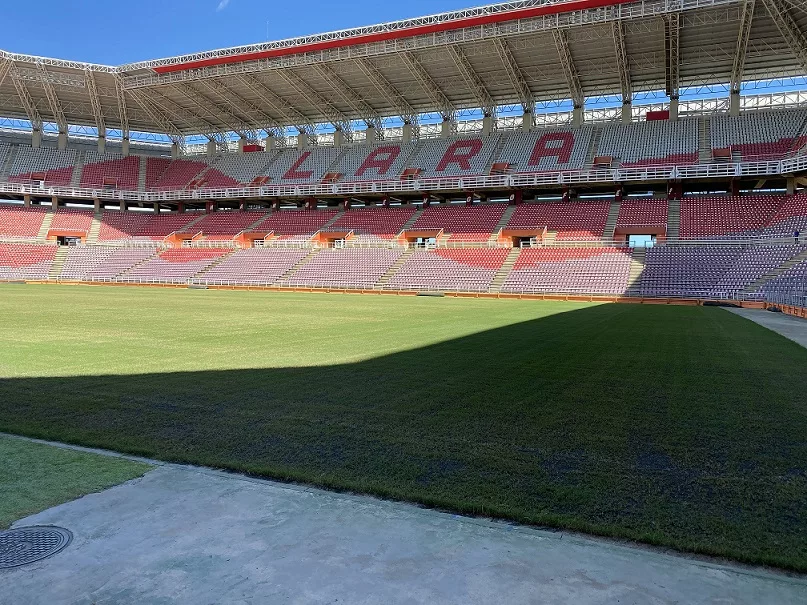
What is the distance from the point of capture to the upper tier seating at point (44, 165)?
51.6 metres

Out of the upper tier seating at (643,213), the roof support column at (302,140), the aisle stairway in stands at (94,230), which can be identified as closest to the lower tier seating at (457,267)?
the aisle stairway in stands at (94,230)

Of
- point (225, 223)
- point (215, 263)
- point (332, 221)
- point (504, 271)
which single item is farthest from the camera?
point (225, 223)

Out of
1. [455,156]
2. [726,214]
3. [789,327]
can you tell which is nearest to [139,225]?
[455,156]

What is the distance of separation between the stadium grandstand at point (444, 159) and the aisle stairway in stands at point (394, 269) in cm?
15

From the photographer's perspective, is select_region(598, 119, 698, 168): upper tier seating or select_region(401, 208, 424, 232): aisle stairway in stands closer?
select_region(598, 119, 698, 168): upper tier seating

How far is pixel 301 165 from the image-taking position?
52688 mm

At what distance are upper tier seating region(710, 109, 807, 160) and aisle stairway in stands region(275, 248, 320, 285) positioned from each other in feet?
104

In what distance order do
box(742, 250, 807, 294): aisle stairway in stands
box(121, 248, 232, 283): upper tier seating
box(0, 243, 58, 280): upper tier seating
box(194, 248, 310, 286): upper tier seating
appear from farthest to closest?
box(0, 243, 58, 280): upper tier seating
box(121, 248, 232, 283): upper tier seating
box(194, 248, 310, 286): upper tier seating
box(742, 250, 807, 294): aisle stairway in stands

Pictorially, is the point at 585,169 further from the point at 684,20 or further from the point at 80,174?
the point at 80,174

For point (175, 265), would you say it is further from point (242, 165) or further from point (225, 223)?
point (242, 165)

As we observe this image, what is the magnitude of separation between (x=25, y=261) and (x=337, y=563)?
175 feet

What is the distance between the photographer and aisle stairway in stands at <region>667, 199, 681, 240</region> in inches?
1411

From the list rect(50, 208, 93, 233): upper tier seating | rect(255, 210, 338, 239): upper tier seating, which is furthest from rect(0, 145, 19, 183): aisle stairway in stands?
rect(255, 210, 338, 239): upper tier seating

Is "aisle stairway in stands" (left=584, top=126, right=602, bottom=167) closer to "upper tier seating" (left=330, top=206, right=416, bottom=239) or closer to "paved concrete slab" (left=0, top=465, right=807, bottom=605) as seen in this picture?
"upper tier seating" (left=330, top=206, right=416, bottom=239)
